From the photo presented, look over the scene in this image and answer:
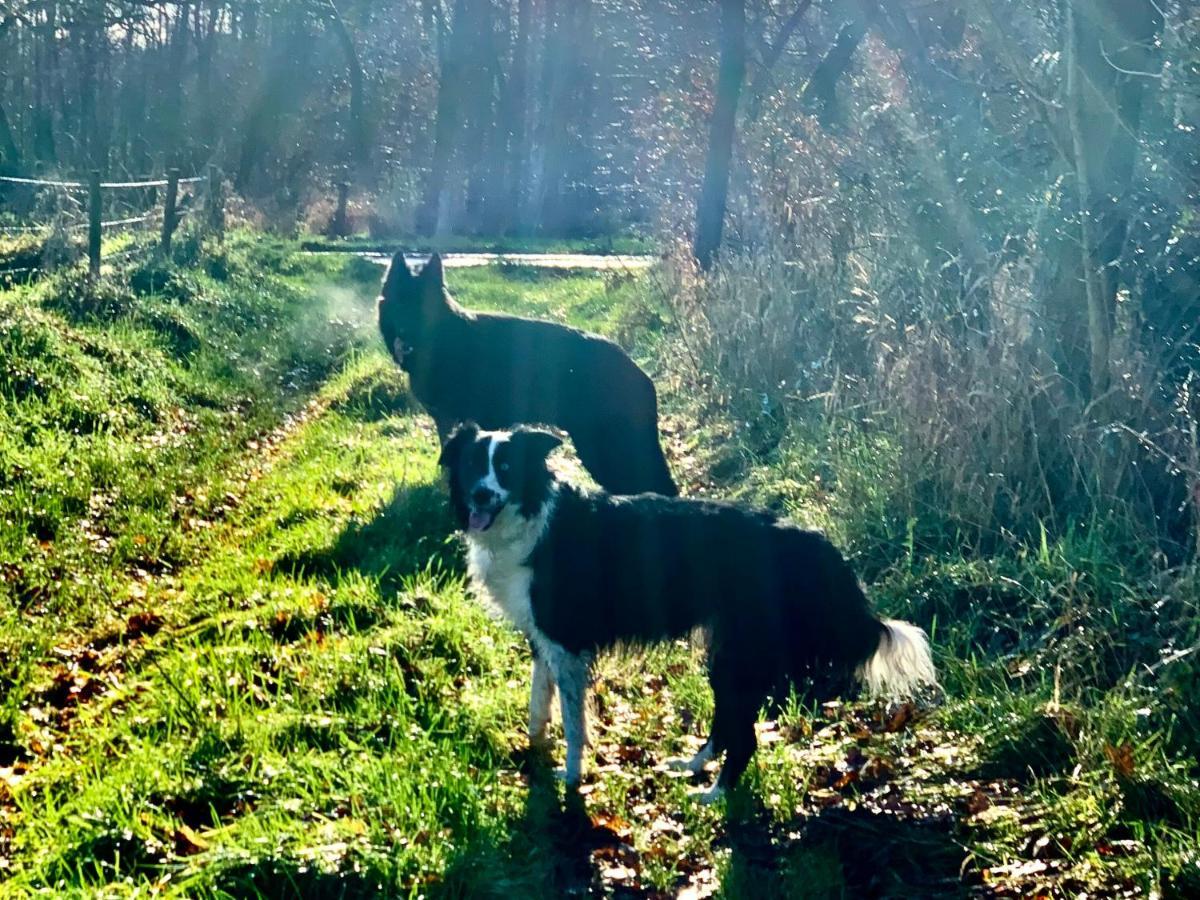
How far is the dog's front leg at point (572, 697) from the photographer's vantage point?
5.21 m

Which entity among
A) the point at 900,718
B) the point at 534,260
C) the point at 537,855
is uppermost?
the point at 534,260

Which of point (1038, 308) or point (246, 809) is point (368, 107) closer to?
point (1038, 308)

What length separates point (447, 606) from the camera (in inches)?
262

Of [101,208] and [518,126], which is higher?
[518,126]

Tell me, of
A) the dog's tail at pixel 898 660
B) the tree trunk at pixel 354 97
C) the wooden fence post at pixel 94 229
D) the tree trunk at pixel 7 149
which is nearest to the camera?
the dog's tail at pixel 898 660

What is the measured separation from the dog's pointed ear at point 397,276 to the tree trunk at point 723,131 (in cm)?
836

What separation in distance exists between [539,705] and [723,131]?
14268 mm

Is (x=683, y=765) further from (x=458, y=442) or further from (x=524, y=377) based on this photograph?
(x=524, y=377)

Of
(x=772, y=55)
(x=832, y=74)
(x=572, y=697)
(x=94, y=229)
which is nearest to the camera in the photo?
(x=572, y=697)

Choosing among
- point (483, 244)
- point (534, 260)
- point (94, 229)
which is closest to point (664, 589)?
point (94, 229)

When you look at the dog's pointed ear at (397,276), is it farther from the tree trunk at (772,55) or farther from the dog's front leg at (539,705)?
the tree trunk at (772,55)

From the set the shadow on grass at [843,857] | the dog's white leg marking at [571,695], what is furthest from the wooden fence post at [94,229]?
the shadow on grass at [843,857]

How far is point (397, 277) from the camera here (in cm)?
939

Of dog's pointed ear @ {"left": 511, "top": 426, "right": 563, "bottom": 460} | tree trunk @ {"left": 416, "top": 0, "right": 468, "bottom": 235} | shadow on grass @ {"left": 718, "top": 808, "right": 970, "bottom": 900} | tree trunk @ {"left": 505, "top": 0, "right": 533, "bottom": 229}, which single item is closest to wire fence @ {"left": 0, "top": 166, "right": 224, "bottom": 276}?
dog's pointed ear @ {"left": 511, "top": 426, "right": 563, "bottom": 460}
